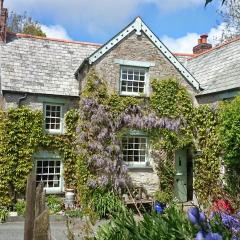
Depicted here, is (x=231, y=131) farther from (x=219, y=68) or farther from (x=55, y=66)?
(x=55, y=66)

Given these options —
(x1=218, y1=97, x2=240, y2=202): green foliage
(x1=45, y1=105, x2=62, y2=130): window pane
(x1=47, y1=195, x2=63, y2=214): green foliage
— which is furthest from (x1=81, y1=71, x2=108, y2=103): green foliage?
(x1=218, y1=97, x2=240, y2=202): green foliage

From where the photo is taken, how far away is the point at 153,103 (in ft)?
66.0

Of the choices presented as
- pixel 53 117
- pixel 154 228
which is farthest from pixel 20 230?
pixel 154 228

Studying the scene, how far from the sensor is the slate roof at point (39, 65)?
19.3 meters

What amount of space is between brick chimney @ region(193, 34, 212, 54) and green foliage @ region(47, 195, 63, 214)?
543 inches

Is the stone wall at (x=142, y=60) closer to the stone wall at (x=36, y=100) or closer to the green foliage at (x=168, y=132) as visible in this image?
the green foliage at (x=168, y=132)

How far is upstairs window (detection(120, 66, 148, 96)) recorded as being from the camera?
2023 centimetres

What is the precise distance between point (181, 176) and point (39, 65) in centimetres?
887

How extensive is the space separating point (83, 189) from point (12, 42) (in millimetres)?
8115

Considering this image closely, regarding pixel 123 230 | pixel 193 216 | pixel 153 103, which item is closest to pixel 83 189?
pixel 153 103

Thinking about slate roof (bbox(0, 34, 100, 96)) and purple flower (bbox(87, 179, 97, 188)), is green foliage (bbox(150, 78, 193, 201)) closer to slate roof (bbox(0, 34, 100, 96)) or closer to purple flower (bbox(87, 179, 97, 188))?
purple flower (bbox(87, 179, 97, 188))

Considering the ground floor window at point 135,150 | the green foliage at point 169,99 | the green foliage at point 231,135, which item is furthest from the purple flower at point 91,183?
the green foliage at point 231,135

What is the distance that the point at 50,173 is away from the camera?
1956 cm

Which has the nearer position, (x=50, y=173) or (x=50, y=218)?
(x=50, y=218)
